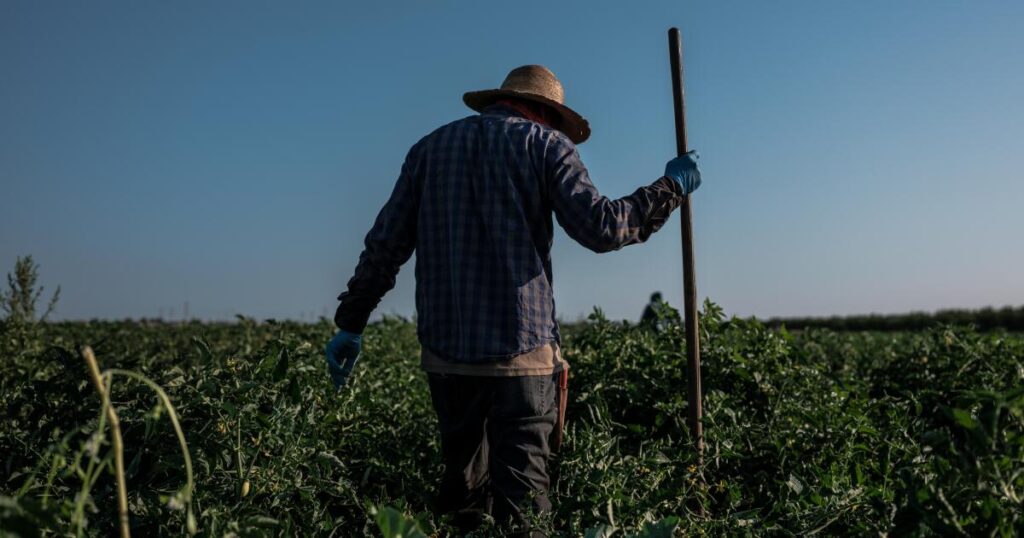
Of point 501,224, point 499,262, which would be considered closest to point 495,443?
point 499,262

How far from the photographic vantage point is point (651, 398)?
4199 mm

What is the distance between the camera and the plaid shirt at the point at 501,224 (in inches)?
124

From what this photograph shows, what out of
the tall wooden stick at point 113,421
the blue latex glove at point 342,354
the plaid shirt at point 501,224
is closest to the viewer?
the tall wooden stick at point 113,421

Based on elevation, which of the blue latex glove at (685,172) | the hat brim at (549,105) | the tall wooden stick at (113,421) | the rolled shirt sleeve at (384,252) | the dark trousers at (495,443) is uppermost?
the hat brim at (549,105)

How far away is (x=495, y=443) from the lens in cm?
325

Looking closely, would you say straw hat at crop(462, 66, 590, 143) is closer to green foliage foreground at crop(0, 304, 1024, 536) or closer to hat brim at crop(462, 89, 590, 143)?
hat brim at crop(462, 89, 590, 143)

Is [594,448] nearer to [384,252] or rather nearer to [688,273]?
[688,273]

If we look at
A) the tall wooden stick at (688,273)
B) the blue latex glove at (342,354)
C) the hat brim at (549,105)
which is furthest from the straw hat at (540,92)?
the blue latex glove at (342,354)

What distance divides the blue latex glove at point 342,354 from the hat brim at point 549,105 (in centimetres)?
119

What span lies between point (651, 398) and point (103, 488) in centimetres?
247

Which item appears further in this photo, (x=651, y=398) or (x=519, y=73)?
(x=651, y=398)

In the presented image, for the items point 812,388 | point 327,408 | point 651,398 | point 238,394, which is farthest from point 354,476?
point 812,388

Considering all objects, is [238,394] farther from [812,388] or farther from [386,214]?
[812,388]

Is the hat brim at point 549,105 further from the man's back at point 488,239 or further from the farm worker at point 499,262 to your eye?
the man's back at point 488,239
